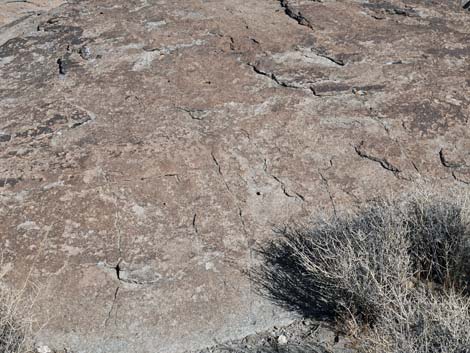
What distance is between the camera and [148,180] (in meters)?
3.33

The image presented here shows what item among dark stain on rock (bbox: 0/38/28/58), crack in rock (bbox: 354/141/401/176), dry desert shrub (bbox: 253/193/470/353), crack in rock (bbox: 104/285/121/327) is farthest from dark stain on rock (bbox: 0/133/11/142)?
crack in rock (bbox: 354/141/401/176)

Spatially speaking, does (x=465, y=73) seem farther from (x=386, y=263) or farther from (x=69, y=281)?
(x=69, y=281)

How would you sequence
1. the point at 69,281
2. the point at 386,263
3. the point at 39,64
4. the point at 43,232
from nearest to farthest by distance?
1. the point at 386,263
2. the point at 69,281
3. the point at 43,232
4. the point at 39,64

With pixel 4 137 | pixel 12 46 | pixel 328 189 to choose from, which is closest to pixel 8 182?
pixel 4 137

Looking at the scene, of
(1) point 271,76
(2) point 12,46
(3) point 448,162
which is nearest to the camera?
(3) point 448,162

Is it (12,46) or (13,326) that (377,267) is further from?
(12,46)

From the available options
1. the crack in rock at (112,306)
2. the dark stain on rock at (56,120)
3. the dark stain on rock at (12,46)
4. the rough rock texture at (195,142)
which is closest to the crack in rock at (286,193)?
the rough rock texture at (195,142)

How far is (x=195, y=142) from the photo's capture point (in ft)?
11.6

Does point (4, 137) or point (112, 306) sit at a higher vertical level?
point (4, 137)

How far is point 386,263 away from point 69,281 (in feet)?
4.32

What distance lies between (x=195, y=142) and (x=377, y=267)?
1.26m

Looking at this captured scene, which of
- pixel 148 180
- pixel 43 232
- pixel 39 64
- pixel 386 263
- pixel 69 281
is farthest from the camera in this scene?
pixel 39 64

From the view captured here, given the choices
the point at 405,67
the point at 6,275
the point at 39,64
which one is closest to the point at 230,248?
the point at 6,275

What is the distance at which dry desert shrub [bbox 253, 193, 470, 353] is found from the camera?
2.54 meters
